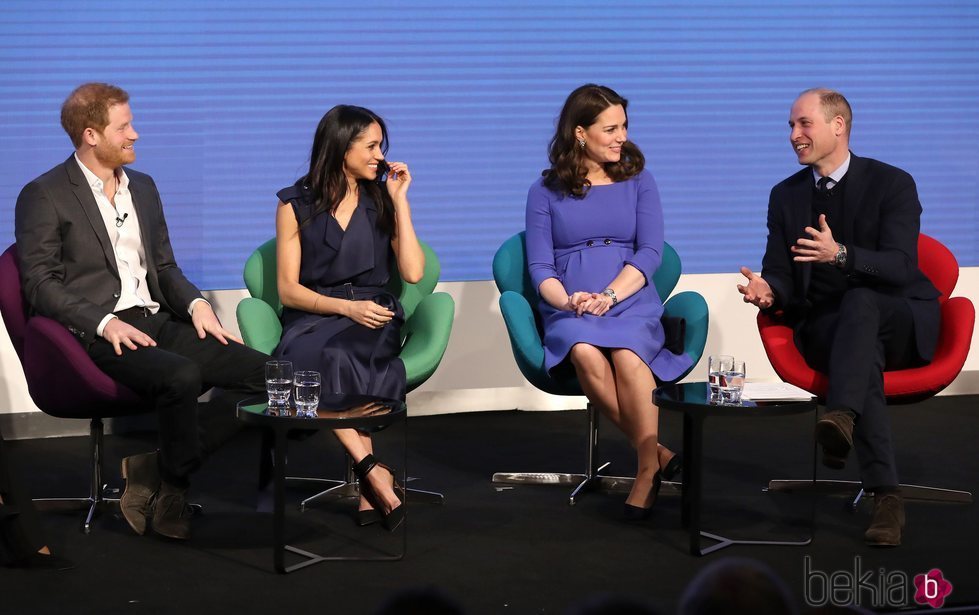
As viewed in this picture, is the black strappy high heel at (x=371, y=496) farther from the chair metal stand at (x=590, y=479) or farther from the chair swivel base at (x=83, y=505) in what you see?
the chair metal stand at (x=590, y=479)

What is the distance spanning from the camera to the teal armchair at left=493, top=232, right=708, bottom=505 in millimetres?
4125

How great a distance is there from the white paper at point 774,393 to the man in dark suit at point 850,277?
0.48 feet

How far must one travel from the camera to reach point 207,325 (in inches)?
152

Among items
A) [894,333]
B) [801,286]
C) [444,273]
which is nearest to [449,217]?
[444,273]

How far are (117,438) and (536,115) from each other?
7.87 feet

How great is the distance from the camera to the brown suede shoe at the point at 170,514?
3.48 m

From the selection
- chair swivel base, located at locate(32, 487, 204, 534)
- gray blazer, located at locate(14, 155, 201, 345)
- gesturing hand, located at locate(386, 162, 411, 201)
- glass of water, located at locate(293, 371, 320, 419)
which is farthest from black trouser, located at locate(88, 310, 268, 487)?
gesturing hand, located at locate(386, 162, 411, 201)

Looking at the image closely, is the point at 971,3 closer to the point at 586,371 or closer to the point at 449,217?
the point at 449,217

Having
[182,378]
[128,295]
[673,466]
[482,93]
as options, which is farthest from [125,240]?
[482,93]

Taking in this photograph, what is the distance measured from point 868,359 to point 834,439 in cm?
36

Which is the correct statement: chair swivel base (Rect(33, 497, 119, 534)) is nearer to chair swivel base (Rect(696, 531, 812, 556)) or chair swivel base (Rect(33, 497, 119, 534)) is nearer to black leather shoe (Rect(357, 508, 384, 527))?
black leather shoe (Rect(357, 508, 384, 527))

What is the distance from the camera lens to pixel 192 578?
10.2 feet

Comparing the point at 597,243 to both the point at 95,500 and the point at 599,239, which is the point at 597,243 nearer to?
the point at 599,239

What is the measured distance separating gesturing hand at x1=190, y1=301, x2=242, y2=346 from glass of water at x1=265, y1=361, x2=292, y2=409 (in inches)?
24.5
